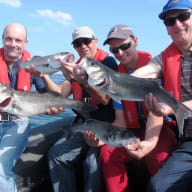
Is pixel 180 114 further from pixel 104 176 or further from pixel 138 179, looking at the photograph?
pixel 138 179

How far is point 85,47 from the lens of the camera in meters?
5.23

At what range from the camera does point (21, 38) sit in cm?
516

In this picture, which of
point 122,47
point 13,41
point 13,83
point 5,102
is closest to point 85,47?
point 122,47

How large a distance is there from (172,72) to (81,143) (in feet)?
6.39

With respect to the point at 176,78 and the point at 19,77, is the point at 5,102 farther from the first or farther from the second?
the point at 176,78

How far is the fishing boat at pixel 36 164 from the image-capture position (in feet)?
14.8

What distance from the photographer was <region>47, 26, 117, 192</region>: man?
413 cm

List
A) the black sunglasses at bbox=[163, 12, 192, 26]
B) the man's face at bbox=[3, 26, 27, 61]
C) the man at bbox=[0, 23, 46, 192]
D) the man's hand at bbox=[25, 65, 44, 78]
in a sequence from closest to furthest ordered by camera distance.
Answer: the black sunglasses at bbox=[163, 12, 192, 26], the man at bbox=[0, 23, 46, 192], the man's hand at bbox=[25, 65, 44, 78], the man's face at bbox=[3, 26, 27, 61]

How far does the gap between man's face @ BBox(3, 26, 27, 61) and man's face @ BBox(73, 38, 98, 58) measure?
3.42 feet

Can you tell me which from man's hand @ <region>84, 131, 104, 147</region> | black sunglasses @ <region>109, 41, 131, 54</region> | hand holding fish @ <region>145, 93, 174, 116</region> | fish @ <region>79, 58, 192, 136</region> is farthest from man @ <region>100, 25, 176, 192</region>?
fish @ <region>79, 58, 192, 136</region>

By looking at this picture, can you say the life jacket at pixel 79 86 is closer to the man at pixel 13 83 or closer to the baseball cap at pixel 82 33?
the baseball cap at pixel 82 33

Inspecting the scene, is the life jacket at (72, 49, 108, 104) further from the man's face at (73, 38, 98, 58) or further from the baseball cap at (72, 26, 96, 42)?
the baseball cap at (72, 26, 96, 42)

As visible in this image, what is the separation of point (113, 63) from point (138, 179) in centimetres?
225

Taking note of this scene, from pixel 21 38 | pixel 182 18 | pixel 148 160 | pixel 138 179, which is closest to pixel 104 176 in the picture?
pixel 148 160
